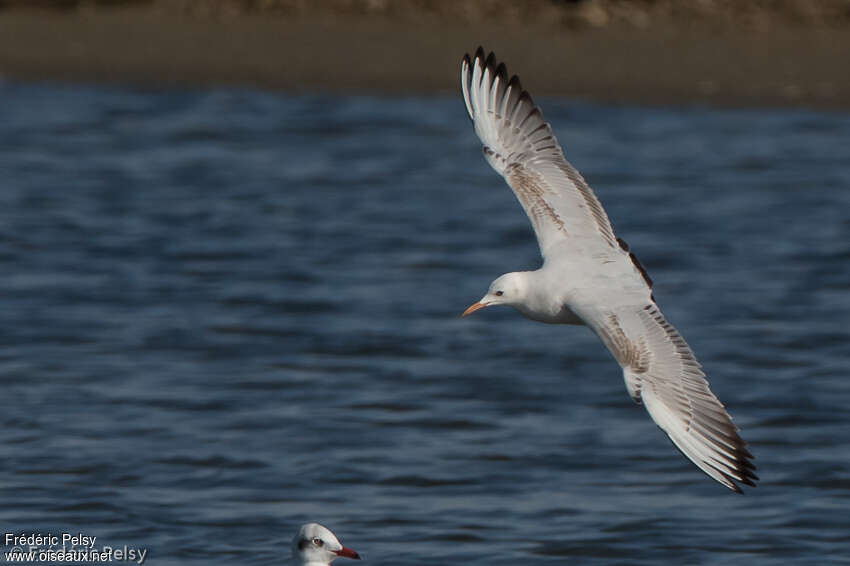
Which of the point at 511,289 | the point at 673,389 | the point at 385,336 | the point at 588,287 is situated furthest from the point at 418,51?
the point at 673,389

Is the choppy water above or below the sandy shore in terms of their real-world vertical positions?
below

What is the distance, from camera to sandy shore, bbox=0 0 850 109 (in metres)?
20.1

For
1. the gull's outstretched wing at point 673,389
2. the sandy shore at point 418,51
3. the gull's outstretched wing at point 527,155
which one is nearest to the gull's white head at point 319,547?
the gull's outstretched wing at point 673,389

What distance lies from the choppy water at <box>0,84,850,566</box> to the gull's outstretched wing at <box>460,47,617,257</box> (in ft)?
6.23

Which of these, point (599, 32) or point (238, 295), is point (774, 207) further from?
point (238, 295)

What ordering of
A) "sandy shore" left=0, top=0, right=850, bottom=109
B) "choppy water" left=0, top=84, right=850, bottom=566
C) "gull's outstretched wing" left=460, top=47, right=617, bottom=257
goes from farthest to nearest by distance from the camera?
"sandy shore" left=0, top=0, right=850, bottom=109, "choppy water" left=0, top=84, right=850, bottom=566, "gull's outstretched wing" left=460, top=47, right=617, bottom=257

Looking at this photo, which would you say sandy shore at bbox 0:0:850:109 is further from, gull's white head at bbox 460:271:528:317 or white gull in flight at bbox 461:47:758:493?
gull's white head at bbox 460:271:528:317

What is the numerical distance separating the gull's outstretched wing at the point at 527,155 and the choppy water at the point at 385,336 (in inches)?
74.8

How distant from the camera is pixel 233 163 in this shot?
19.8 metres

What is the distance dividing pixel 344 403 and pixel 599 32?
955 centimetres

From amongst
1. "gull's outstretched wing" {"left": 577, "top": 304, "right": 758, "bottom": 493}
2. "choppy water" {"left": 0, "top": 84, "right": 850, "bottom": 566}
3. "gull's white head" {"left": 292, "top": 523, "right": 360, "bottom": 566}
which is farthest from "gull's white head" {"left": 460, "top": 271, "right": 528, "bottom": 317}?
"choppy water" {"left": 0, "top": 84, "right": 850, "bottom": 566}

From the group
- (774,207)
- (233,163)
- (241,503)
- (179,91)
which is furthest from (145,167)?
(241,503)

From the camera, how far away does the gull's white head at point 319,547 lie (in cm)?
881

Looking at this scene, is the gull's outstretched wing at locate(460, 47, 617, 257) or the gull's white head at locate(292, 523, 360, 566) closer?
the gull's white head at locate(292, 523, 360, 566)
